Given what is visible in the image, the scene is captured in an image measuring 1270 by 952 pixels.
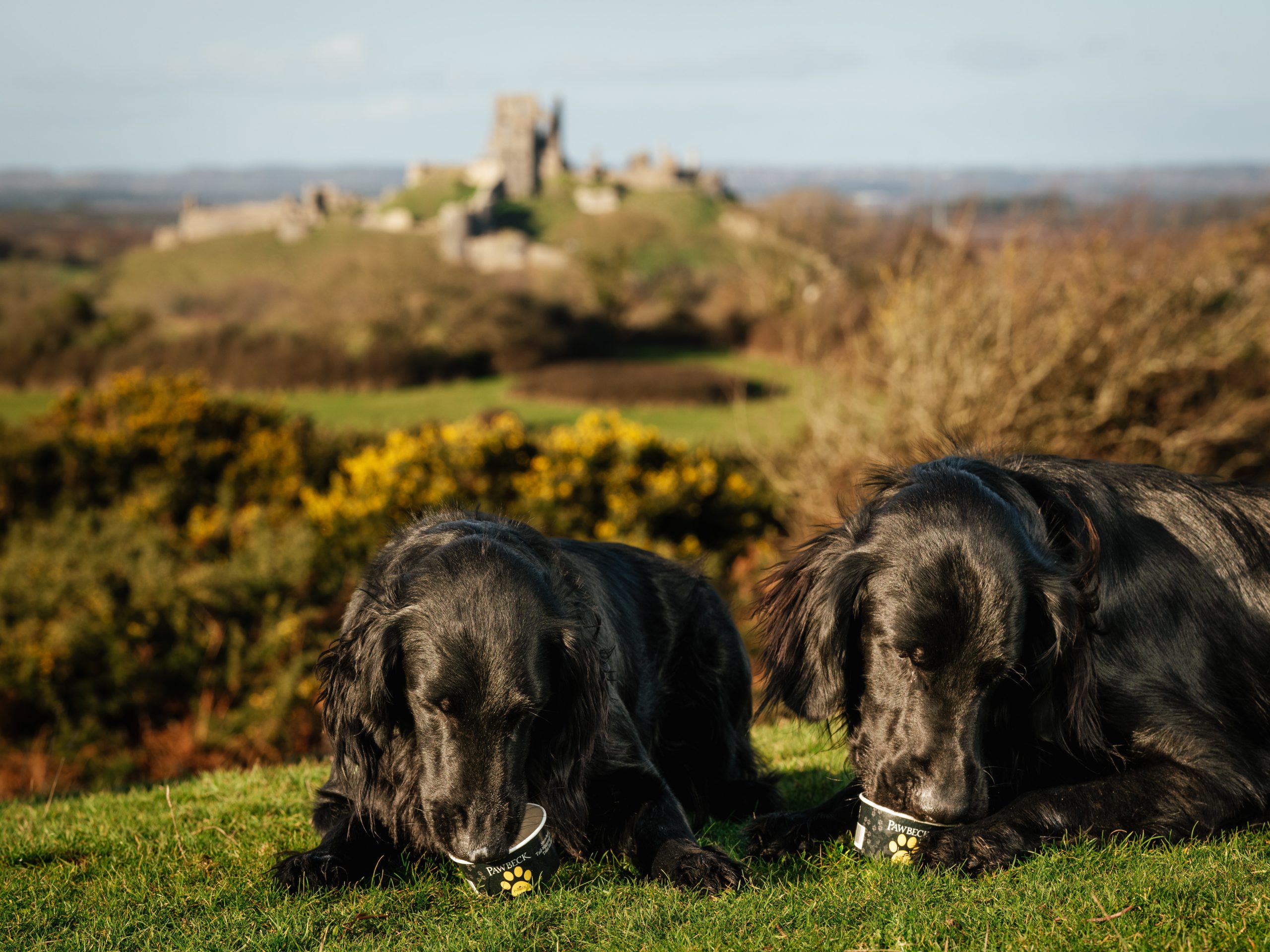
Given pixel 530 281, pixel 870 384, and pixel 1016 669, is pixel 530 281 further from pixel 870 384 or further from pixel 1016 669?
pixel 1016 669

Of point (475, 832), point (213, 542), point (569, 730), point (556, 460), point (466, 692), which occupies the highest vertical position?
point (466, 692)

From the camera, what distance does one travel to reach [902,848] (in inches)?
149

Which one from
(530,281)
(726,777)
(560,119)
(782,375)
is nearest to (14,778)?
(726,777)

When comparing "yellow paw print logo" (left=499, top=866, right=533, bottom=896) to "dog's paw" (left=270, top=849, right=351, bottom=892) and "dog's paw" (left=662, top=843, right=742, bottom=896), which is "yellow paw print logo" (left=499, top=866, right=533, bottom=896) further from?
"dog's paw" (left=270, top=849, right=351, bottom=892)

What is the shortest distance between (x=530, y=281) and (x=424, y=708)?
55.9 metres

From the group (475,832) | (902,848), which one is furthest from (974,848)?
(475,832)

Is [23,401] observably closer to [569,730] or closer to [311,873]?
[311,873]

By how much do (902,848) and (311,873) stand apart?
211 cm

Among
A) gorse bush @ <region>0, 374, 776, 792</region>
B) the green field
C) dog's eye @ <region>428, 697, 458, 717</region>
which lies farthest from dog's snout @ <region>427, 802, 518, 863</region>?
the green field

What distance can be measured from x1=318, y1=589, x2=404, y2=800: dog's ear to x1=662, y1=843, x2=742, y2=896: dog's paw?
3.73 ft

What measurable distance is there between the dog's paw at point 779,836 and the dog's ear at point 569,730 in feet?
2.26

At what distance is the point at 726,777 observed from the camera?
5262 mm

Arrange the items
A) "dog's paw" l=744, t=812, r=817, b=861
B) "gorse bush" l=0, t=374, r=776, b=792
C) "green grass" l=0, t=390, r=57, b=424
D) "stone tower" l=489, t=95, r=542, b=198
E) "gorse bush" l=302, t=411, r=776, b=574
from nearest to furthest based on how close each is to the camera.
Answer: "dog's paw" l=744, t=812, r=817, b=861, "gorse bush" l=0, t=374, r=776, b=792, "gorse bush" l=302, t=411, r=776, b=574, "green grass" l=0, t=390, r=57, b=424, "stone tower" l=489, t=95, r=542, b=198

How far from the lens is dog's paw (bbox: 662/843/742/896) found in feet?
12.4
